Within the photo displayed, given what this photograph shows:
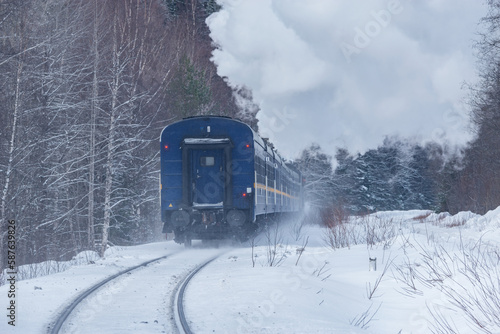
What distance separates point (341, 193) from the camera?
47844mm

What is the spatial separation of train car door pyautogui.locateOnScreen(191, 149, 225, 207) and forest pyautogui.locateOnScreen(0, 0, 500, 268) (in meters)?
3.85

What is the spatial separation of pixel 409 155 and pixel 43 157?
38852 mm

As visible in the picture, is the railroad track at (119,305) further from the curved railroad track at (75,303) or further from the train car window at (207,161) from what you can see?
the train car window at (207,161)

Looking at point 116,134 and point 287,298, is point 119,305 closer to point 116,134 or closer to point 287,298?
point 287,298

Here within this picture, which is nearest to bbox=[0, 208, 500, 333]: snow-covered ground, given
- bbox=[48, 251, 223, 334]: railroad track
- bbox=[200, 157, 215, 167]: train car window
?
bbox=[48, 251, 223, 334]: railroad track

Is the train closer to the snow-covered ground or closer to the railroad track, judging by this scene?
the snow-covered ground

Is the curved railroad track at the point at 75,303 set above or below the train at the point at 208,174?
below

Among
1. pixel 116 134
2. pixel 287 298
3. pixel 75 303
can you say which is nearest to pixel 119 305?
pixel 75 303

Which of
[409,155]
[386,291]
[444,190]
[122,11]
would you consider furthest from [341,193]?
[386,291]

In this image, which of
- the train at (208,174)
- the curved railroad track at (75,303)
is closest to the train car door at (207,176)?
the train at (208,174)

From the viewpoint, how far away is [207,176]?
1543 centimetres

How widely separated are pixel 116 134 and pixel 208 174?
6.48 meters

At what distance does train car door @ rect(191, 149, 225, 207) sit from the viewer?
15.4 m

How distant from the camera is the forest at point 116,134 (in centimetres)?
1528
